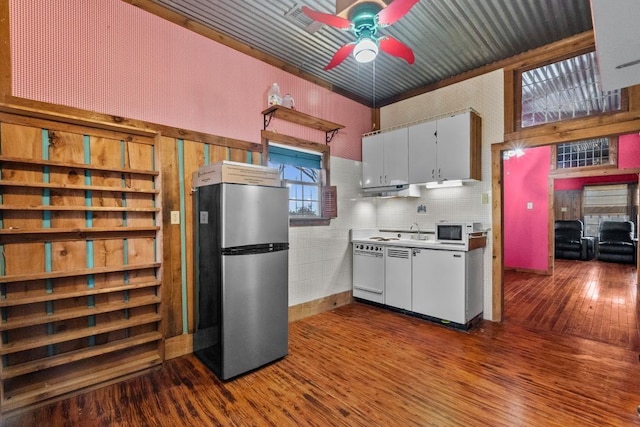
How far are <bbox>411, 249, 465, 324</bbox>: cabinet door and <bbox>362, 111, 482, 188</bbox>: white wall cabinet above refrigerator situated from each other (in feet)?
3.20

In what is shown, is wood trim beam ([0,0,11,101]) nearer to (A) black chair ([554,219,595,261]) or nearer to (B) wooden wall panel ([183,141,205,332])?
(B) wooden wall panel ([183,141,205,332])

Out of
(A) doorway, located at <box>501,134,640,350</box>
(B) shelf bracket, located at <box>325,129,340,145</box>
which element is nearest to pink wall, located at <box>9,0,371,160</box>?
(B) shelf bracket, located at <box>325,129,340,145</box>

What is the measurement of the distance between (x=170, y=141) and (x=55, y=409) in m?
2.13

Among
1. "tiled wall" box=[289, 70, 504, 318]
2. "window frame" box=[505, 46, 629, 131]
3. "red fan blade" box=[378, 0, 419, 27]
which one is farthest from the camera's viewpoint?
"tiled wall" box=[289, 70, 504, 318]

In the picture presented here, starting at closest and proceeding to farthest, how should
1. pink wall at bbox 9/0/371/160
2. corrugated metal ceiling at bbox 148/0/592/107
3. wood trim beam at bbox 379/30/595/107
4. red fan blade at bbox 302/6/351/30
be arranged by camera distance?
red fan blade at bbox 302/6/351/30, pink wall at bbox 9/0/371/160, corrugated metal ceiling at bbox 148/0/592/107, wood trim beam at bbox 379/30/595/107

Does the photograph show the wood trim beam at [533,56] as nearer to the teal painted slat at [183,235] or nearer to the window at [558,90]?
the window at [558,90]

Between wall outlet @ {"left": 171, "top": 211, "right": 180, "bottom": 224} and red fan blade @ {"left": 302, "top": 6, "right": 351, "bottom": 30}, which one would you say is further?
wall outlet @ {"left": 171, "top": 211, "right": 180, "bottom": 224}

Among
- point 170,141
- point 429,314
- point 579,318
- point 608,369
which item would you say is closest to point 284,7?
point 170,141

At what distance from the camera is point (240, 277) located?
7.68 feet

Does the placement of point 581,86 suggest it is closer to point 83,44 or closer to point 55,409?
point 83,44

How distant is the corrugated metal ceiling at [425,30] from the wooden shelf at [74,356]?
9.31 ft

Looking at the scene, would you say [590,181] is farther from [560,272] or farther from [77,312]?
[77,312]

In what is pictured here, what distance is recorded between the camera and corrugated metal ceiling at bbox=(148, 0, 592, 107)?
8.32ft

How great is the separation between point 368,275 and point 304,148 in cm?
196
